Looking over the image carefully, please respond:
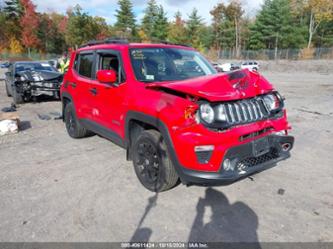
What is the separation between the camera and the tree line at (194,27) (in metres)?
52.6

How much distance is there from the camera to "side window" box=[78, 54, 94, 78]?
4832 mm

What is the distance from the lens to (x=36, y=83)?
9617mm

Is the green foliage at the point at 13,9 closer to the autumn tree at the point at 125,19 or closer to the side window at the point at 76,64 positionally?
the autumn tree at the point at 125,19

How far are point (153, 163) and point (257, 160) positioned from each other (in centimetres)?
126

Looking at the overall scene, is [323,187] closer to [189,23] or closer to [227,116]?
[227,116]

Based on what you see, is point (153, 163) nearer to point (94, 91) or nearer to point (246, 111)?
point (246, 111)

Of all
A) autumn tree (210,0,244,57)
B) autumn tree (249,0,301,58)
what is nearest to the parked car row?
autumn tree (249,0,301,58)

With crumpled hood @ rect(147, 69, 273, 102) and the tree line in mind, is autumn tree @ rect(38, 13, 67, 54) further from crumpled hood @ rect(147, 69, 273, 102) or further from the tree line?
crumpled hood @ rect(147, 69, 273, 102)

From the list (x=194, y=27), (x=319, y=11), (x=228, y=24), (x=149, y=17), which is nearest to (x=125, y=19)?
(x=149, y=17)

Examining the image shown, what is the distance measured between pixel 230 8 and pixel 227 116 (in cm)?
6481

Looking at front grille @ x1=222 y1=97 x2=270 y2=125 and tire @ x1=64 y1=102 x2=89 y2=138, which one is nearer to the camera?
front grille @ x1=222 y1=97 x2=270 y2=125

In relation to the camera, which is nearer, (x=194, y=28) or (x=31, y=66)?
(x=31, y=66)

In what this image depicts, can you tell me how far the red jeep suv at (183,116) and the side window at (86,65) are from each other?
8.4 inches

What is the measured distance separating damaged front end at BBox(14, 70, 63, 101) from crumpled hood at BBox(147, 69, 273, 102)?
24.7 ft
